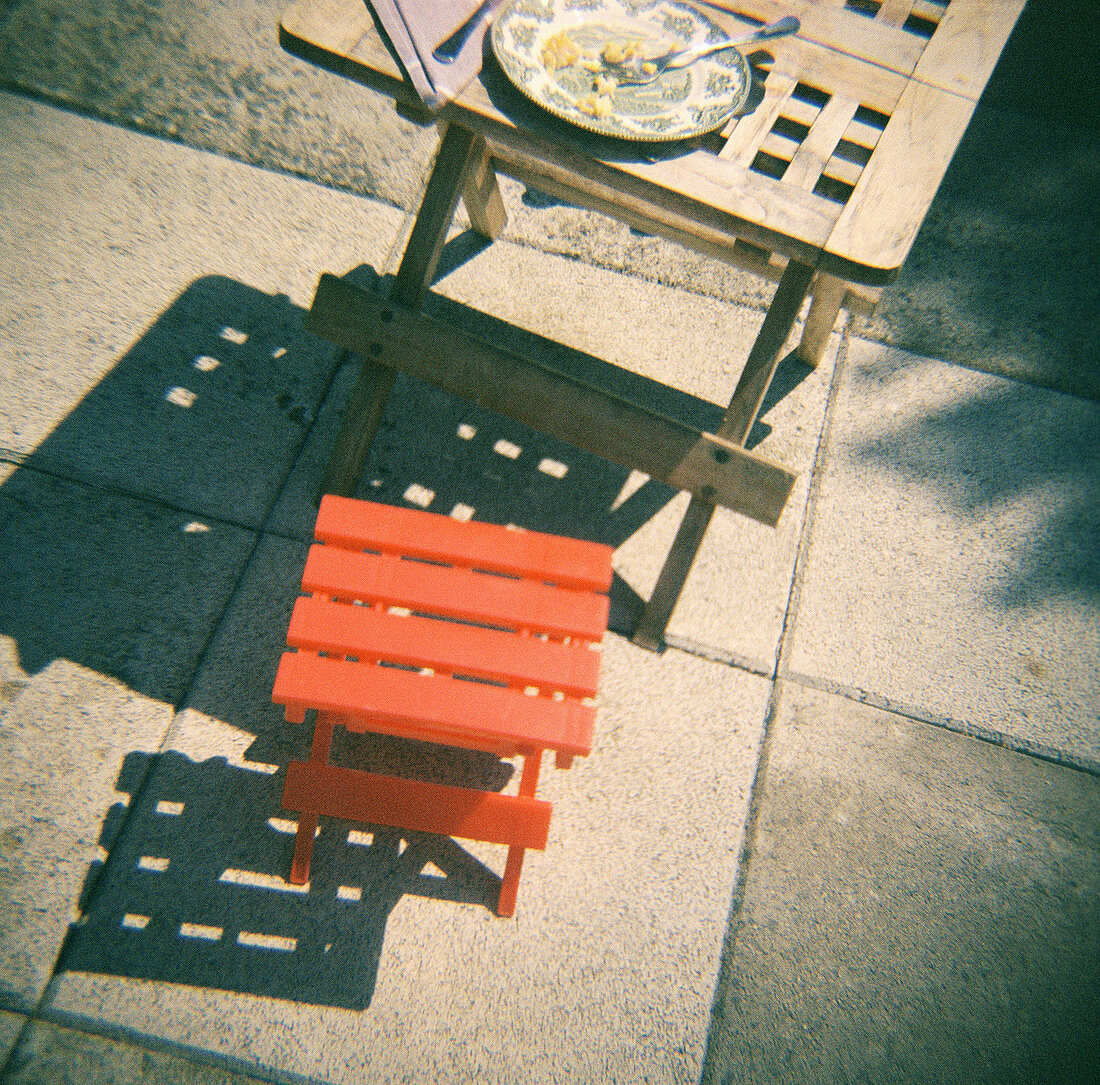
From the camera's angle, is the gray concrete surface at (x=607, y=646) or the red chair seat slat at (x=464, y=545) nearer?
the red chair seat slat at (x=464, y=545)

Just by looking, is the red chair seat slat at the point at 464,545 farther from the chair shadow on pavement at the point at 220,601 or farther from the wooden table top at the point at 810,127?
the wooden table top at the point at 810,127

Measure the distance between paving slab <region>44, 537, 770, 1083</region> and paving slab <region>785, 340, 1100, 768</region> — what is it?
61 cm

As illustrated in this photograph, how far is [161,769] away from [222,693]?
0.22 metres

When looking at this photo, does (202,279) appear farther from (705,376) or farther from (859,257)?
(859,257)

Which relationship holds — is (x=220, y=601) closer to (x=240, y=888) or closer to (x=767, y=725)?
(x=240, y=888)

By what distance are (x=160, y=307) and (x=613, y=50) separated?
1.60 metres

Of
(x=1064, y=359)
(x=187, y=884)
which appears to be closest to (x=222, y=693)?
(x=187, y=884)

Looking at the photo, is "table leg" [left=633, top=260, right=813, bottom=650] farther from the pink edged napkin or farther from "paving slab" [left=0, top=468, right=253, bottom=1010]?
"paving slab" [left=0, top=468, right=253, bottom=1010]

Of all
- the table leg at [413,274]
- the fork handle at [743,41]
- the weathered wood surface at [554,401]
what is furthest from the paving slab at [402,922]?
the fork handle at [743,41]

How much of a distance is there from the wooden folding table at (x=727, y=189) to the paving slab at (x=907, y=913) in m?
0.62

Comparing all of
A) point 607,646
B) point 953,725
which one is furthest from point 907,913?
point 607,646

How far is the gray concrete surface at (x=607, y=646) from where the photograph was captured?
170 centimetres

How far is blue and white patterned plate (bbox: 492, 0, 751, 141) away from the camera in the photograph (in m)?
1.45

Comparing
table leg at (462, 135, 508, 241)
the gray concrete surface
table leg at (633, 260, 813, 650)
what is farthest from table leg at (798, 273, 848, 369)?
table leg at (462, 135, 508, 241)
